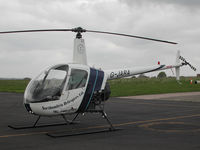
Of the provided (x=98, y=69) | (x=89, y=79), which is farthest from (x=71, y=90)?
(x=98, y=69)

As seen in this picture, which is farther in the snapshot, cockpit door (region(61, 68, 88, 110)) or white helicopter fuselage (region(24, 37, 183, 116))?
cockpit door (region(61, 68, 88, 110))

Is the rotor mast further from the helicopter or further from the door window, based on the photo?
the door window

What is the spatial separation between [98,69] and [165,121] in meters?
3.73

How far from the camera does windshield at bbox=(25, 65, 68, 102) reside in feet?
30.3

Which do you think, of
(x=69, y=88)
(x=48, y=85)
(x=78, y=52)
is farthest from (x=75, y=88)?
(x=78, y=52)

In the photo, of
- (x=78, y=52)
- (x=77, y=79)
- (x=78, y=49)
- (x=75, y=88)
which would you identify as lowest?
(x=75, y=88)

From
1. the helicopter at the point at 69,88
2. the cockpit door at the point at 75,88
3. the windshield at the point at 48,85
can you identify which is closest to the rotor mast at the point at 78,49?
the helicopter at the point at 69,88

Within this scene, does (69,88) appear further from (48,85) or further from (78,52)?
(78,52)

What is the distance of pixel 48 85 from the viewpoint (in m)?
9.35

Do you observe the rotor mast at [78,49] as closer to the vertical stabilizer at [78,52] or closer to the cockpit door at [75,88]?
the vertical stabilizer at [78,52]

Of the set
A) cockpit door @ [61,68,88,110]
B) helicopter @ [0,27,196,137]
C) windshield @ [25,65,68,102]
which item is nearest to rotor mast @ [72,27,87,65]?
helicopter @ [0,27,196,137]

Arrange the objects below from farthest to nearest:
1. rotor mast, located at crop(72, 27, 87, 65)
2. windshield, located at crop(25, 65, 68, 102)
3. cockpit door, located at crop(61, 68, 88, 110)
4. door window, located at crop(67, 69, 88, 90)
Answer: rotor mast, located at crop(72, 27, 87, 65)
door window, located at crop(67, 69, 88, 90)
cockpit door, located at crop(61, 68, 88, 110)
windshield, located at crop(25, 65, 68, 102)

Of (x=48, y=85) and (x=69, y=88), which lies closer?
(x=48, y=85)

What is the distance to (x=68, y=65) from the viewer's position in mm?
9750
